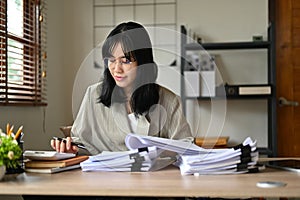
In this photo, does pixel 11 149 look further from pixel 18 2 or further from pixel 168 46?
pixel 168 46

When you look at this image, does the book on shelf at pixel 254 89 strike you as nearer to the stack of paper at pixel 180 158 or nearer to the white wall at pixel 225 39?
the white wall at pixel 225 39

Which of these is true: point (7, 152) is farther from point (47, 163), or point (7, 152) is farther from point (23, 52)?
point (23, 52)

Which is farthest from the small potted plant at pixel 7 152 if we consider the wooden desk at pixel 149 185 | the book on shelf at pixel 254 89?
the book on shelf at pixel 254 89

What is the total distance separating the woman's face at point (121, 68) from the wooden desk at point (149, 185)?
320 millimetres

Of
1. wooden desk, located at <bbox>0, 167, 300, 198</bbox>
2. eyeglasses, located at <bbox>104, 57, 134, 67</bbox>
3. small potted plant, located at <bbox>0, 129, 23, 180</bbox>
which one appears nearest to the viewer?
wooden desk, located at <bbox>0, 167, 300, 198</bbox>

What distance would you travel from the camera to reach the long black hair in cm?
139

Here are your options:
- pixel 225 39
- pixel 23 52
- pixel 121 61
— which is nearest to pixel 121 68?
pixel 121 61

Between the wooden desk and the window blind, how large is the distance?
3.95 feet

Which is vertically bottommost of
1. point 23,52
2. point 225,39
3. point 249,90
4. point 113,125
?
point 113,125

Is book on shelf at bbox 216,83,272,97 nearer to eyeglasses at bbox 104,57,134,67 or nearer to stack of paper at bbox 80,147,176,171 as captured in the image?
eyeglasses at bbox 104,57,134,67

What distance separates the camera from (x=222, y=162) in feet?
3.84

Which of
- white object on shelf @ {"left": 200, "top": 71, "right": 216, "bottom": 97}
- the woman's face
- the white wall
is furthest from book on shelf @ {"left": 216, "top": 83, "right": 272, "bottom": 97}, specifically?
the woman's face

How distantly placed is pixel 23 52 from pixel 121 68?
4.53 feet

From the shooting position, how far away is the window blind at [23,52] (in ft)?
7.33
